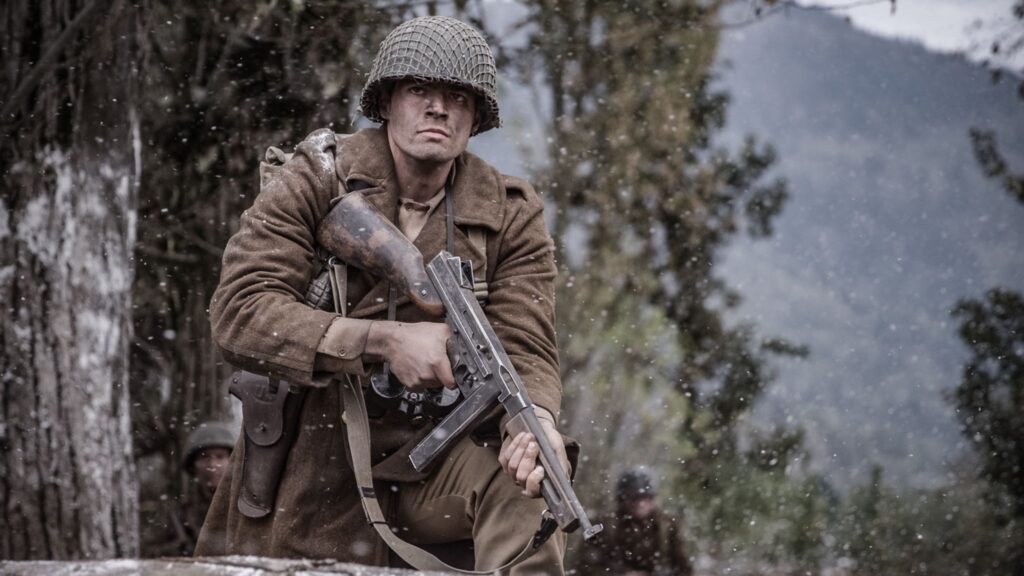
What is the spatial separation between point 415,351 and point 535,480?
44 centimetres

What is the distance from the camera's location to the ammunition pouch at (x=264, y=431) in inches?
131

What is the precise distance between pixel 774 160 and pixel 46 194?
18.9 ft

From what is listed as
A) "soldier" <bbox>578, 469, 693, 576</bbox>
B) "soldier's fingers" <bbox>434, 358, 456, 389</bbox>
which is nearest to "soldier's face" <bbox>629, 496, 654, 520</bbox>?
"soldier" <bbox>578, 469, 693, 576</bbox>

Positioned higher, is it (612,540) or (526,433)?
(612,540)

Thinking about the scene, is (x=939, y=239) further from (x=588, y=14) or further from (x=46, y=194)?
(x=46, y=194)

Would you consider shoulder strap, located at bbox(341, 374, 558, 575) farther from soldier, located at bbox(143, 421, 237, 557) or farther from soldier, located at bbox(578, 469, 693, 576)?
soldier, located at bbox(143, 421, 237, 557)

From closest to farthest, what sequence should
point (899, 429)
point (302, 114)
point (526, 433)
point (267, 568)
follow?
1. point (267, 568)
2. point (526, 433)
3. point (302, 114)
4. point (899, 429)

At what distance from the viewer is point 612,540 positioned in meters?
6.43

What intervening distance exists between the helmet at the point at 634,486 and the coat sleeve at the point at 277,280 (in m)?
3.47

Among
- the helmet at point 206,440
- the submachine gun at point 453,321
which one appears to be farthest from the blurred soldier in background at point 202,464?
the submachine gun at point 453,321

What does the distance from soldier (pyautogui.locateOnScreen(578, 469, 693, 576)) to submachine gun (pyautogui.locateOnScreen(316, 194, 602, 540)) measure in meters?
2.93

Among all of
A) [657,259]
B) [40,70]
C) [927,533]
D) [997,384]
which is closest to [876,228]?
[927,533]

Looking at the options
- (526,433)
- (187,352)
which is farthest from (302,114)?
(526,433)

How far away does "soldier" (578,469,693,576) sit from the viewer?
233 inches
